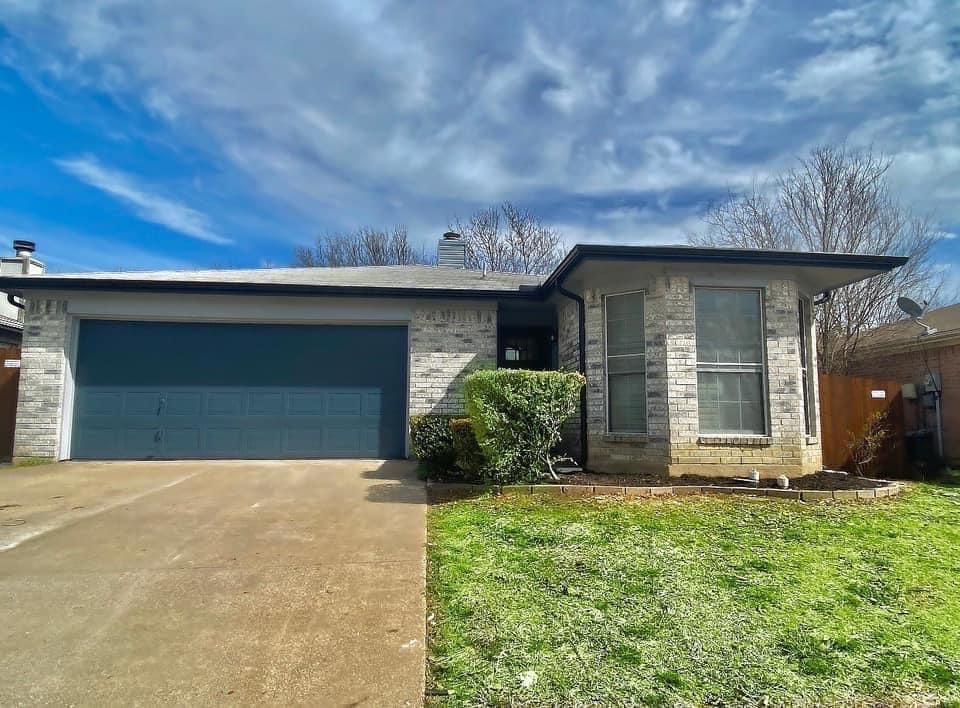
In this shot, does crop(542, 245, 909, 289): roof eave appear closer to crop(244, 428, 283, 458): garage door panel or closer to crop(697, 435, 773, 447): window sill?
crop(697, 435, 773, 447): window sill

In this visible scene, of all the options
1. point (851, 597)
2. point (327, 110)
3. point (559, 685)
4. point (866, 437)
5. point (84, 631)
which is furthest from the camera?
point (327, 110)

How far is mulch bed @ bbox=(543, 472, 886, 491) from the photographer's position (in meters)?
5.93

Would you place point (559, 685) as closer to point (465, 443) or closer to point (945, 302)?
point (465, 443)

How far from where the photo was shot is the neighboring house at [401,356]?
6.59m

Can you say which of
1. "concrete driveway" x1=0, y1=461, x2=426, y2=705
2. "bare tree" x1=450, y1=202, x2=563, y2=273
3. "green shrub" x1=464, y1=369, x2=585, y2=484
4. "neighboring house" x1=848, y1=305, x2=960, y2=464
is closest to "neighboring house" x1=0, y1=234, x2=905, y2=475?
"green shrub" x1=464, y1=369, x2=585, y2=484

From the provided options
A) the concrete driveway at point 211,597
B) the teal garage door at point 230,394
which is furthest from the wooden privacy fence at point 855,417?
the teal garage door at point 230,394

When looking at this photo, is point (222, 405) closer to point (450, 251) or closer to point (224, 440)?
point (224, 440)

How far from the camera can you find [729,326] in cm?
679

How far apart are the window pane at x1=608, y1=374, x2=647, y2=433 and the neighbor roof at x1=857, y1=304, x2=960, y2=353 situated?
22.9 feet

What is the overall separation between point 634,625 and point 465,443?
3840mm

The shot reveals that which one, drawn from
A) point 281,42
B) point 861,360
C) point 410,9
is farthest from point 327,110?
point 861,360

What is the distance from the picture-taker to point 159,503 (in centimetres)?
535

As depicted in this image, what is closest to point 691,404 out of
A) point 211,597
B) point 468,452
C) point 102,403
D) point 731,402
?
point 731,402

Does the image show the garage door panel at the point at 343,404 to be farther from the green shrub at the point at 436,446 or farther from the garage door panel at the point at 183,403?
the garage door panel at the point at 183,403
